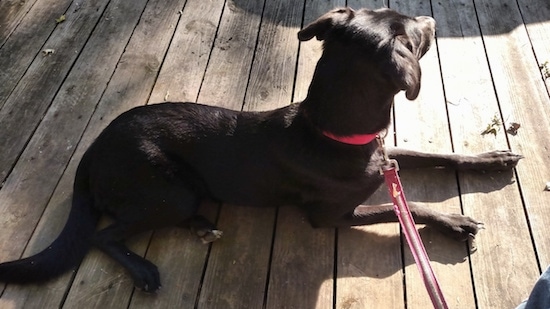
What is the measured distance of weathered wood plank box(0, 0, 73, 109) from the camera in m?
3.60

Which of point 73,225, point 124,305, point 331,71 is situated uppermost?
point 331,71

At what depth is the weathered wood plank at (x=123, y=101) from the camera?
8.21 ft

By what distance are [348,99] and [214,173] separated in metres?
0.76

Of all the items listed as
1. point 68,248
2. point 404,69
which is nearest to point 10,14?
point 68,248

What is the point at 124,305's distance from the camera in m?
2.46

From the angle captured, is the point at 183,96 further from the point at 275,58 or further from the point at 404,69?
the point at 404,69

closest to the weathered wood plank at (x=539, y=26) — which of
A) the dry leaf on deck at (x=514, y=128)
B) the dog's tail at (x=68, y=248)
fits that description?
the dry leaf on deck at (x=514, y=128)

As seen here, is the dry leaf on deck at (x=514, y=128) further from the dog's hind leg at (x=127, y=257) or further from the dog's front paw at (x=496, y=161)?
the dog's hind leg at (x=127, y=257)

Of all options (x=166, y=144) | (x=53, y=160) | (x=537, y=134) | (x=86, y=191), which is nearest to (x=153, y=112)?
(x=166, y=144)

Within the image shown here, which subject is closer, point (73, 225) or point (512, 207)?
point (73, 225)

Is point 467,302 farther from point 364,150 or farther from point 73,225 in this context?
point 73,225

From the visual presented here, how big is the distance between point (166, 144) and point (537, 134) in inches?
83.6

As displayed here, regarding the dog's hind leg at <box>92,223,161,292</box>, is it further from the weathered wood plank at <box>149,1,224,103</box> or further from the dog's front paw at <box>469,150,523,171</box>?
the dog's front paw at <box>469,150,523,171</box>

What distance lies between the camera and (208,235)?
2.67 m
